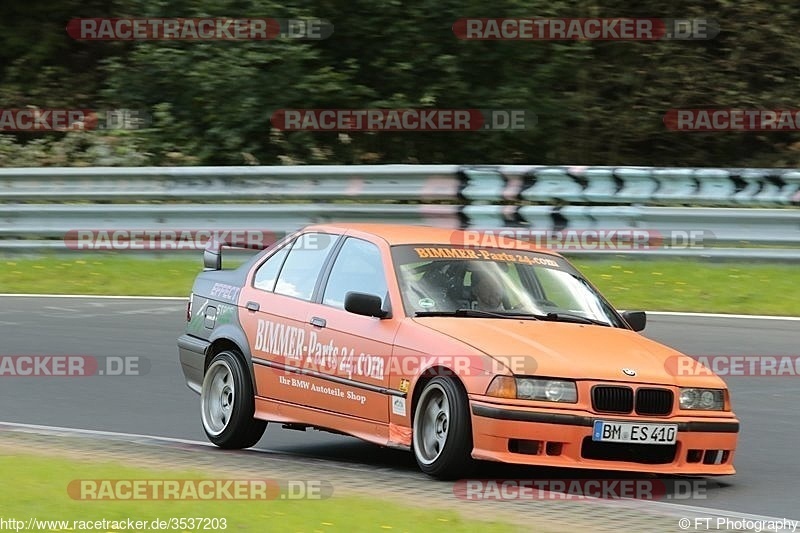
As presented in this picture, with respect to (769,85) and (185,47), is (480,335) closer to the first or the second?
(185,47)

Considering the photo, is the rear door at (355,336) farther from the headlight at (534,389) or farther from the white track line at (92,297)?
the white track line at (92,297)

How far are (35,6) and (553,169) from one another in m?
11.5

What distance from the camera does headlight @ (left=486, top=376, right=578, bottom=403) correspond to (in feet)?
25.3

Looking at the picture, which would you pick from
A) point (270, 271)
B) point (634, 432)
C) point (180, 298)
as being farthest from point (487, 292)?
point (180, 298)

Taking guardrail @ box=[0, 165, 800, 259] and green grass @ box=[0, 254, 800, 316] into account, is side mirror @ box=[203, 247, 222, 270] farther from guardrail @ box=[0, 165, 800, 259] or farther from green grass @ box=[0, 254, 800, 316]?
guardrail @ box=[0, 165, 800, 259]

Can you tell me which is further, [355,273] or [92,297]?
[92,297]

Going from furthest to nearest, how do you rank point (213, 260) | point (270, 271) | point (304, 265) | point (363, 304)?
point (213, 260), point (270, 271), point (304, 265), point (363, 304)

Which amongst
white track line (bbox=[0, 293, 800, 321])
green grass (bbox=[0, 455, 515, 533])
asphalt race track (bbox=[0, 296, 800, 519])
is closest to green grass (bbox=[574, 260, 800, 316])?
white track line (bbox=[0, 293, 800, 321])

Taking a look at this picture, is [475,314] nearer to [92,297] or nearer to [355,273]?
[355,273]

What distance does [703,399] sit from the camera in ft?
26.6

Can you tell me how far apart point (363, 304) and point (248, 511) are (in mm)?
2126

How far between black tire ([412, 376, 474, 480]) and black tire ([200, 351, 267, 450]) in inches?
59.9

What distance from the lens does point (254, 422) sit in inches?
366

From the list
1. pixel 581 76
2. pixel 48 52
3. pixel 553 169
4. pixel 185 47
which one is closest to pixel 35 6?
pixel 48 52
